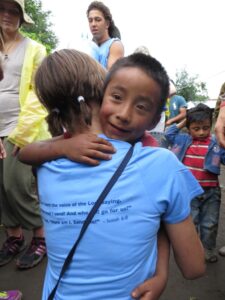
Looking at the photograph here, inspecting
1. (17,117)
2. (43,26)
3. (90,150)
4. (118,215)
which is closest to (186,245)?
(118,215)

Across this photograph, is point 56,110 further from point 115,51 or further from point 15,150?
point 115,51

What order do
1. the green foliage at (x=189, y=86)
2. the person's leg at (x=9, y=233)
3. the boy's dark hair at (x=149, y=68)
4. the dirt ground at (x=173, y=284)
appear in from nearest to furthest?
the boy's dark hair at (x=149, y=68) < the dirt ground at (x=173, y=284) < the person's leg at (x=9, y=233) < the green foliage at (x=189, y=86)

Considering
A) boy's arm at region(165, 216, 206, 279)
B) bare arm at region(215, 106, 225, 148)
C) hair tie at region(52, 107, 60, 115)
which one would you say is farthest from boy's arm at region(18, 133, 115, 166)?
bare arm at region(215, 106, 225, 148)

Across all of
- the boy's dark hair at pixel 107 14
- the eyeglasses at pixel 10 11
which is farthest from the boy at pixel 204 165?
the eyeglasses at pixel 10 11

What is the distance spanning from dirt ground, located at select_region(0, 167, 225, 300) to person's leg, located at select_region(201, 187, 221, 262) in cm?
32

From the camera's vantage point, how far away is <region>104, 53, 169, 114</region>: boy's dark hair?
115 centimetres

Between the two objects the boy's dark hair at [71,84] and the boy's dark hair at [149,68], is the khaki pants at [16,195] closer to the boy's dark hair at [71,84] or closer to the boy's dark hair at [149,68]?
the boy's dark hair at [71,84]

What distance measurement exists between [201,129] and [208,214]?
0.87 m

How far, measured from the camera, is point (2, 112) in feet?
9.09

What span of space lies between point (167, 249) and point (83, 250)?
0.34 meters

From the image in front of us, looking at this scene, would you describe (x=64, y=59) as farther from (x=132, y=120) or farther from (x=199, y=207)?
(x=199, y=207)

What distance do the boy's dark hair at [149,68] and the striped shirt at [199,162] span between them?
2.20 m

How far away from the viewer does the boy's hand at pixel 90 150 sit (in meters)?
1.09

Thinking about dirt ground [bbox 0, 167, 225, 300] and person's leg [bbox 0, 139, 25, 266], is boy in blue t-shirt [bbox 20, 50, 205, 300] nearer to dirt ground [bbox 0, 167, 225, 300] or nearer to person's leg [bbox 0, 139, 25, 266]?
dirt ground [bbox 0, 167, 225, 300]
